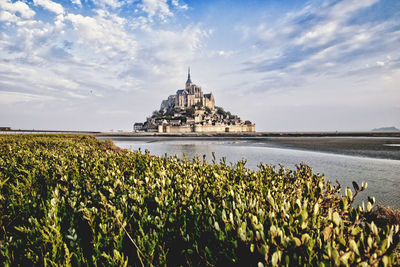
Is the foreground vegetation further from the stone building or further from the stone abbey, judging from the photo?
the stone building

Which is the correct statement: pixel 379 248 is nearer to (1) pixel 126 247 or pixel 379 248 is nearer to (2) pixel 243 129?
(1) pixel 126 247

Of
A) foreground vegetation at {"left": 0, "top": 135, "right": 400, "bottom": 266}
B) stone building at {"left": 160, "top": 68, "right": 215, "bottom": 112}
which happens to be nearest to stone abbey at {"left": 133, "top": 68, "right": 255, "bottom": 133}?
stone building at {"left": 160, "top": 68, "right": 215, "bottom": 112}

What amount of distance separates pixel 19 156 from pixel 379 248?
33.1 ft

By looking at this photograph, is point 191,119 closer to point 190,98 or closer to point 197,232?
point 190,98

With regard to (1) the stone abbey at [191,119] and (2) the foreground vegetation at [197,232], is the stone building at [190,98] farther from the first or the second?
(2) the foreground vegetation at [197,232]

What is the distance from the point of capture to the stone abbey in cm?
16512

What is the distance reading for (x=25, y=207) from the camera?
12.5 feet

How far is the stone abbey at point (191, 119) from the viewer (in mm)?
165125

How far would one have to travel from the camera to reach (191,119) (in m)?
168

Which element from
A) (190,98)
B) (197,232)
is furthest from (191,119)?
(197,232)

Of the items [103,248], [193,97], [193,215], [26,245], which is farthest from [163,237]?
[193,97]

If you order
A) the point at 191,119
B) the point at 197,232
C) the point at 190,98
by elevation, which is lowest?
the point at 197,232

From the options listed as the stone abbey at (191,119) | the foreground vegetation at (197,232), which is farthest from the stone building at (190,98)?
the foreground vegetation at (197,232)

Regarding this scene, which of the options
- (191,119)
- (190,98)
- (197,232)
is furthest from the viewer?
(190,98)
